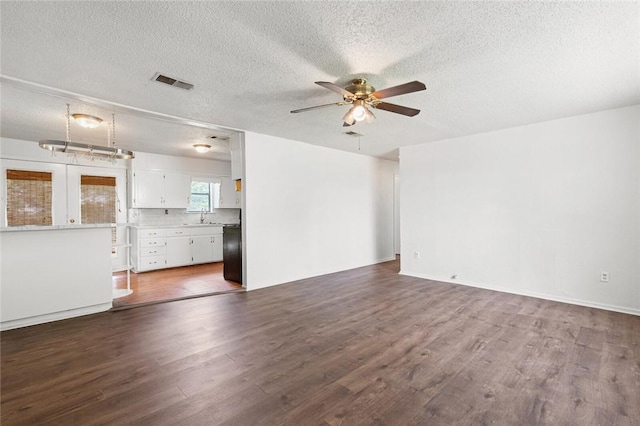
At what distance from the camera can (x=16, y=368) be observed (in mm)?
2291

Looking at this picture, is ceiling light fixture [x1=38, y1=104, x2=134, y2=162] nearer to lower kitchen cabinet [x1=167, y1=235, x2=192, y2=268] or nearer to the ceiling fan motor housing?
lower kitchen cabinet [x1=167, y1=235, x2=192, y2=268]

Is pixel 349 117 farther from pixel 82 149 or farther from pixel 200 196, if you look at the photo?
pixel 200 196

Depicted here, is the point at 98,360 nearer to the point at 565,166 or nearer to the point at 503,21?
the point at 503,21

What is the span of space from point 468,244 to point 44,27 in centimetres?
571

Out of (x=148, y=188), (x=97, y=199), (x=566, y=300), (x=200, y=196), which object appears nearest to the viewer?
(x=566, y=300)

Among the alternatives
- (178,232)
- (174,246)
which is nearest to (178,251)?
(174,246)

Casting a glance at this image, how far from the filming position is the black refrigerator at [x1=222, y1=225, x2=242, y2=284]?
504cm

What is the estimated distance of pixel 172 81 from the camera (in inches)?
111

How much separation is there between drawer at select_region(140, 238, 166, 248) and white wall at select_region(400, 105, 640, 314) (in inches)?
211

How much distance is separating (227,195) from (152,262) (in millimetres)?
2444

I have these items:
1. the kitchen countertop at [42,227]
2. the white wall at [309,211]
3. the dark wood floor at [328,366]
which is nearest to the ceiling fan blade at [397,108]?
the dark wood floor at [328,366]

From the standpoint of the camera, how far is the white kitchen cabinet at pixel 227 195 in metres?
7.50

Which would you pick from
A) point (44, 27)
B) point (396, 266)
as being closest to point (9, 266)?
point (44, 27)

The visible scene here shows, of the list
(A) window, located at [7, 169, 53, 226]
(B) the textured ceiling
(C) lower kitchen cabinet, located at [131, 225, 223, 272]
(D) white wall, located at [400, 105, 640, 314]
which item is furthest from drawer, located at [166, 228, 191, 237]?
(D) white wall, located at [400, 105, 640, 314]
